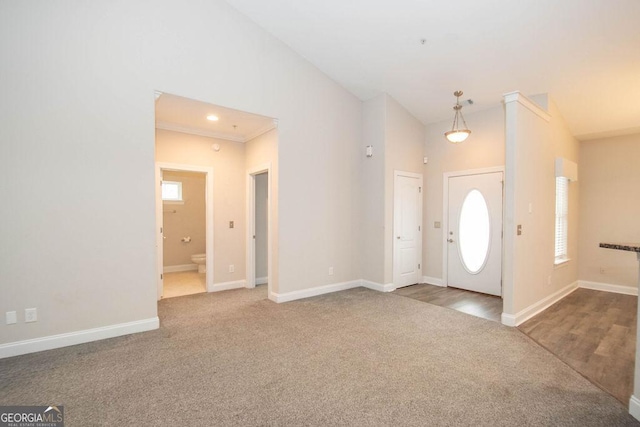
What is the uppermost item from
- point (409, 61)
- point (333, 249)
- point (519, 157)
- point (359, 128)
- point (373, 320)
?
point (409, 61)

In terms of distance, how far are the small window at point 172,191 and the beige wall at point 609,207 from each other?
8575 mm

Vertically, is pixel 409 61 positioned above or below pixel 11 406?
above

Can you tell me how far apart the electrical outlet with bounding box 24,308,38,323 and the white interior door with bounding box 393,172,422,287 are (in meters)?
4.72

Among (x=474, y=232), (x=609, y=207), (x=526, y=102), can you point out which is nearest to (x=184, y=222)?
(x=474, y=232)

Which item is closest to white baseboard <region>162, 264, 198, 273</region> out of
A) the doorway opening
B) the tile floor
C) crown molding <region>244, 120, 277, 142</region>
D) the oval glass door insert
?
the tile floor

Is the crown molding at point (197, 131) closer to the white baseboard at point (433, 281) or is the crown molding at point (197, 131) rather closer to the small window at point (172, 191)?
the small window at point (172, 191)

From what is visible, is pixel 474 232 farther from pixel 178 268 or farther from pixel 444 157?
pixel 178 268

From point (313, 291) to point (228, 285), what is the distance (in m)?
1.59

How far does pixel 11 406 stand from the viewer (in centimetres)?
215

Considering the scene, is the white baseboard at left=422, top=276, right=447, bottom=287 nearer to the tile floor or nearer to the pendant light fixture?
the pendant light fixture

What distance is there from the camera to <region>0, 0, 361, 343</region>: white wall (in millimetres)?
2895

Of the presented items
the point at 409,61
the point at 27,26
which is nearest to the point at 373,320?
the point at 409,61

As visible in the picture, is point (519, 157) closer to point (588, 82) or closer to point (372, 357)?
point (588, 82)

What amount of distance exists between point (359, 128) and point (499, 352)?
13.3 feet
